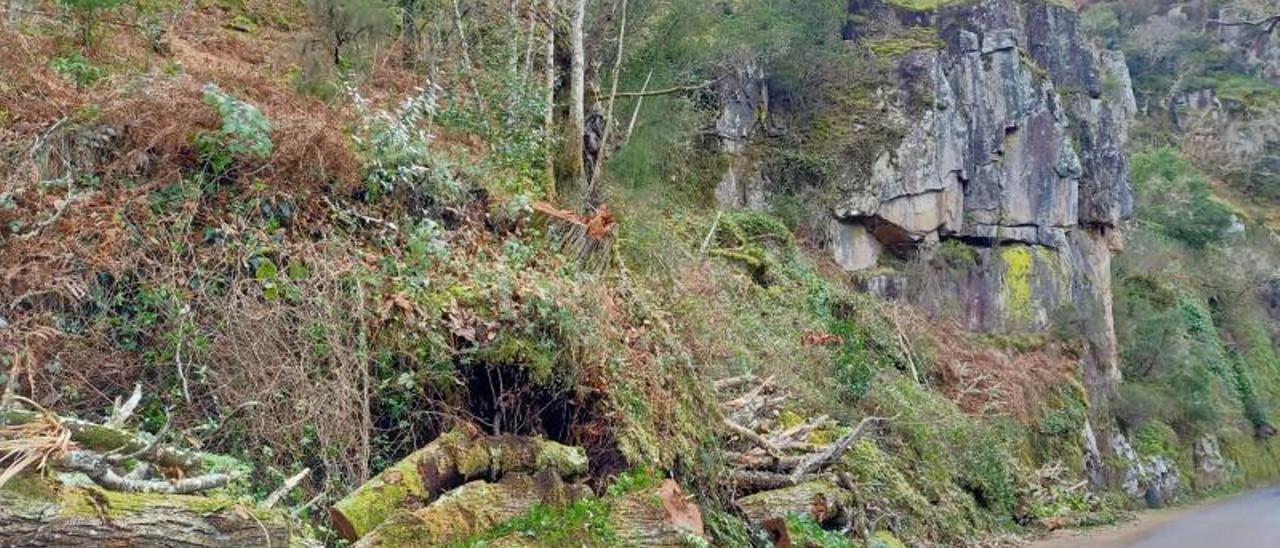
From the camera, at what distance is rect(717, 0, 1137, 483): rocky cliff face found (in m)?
24.7

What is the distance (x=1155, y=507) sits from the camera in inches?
991

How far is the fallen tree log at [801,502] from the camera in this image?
859cm

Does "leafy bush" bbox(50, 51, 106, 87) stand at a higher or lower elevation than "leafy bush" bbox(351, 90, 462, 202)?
higher

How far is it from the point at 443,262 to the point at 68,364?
7.99ft

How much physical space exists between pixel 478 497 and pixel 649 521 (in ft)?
3.50

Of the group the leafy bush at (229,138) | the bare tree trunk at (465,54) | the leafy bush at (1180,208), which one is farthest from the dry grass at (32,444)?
the leafy bush at (1180,208)

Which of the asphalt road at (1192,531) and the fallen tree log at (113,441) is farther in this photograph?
the asphalt road at (1192,531)

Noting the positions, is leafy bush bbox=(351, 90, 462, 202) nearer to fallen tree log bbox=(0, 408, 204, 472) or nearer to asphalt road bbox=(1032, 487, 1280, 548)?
fallen tree log bbox=(0, 408, 204, 472)

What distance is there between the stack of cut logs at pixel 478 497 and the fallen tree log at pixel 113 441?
88 cm

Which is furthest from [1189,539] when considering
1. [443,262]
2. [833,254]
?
[443,262]

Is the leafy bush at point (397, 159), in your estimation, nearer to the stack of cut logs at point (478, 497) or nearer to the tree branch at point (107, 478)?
the stack of cut logs at point (478, 497)

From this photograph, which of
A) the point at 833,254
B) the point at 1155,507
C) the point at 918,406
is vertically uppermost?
the point at 833,254

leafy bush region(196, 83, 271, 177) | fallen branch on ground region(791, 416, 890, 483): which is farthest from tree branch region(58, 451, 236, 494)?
fallen branch on ground region(791, 416, 890, 483)

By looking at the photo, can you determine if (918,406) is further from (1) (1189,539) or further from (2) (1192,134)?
(2) (1192,134)
